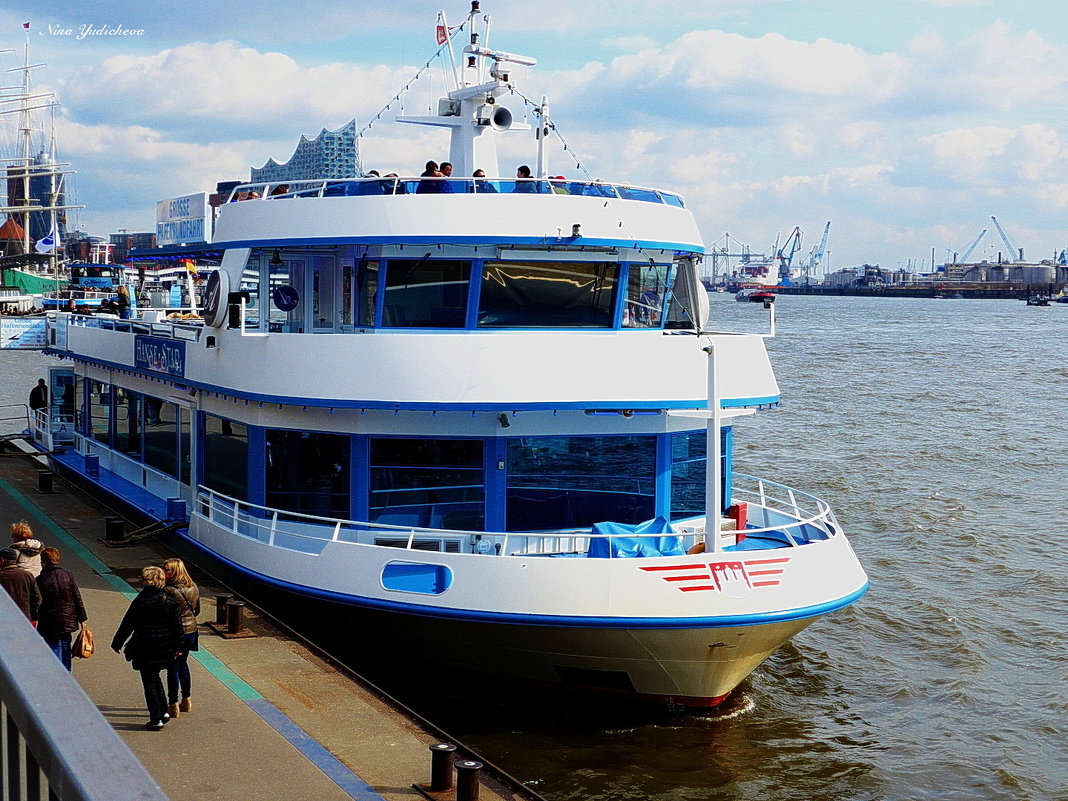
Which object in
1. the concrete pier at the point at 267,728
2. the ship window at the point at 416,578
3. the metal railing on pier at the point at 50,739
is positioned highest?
the metal railing on pier at the point at 50,739

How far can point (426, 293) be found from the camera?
13.9m

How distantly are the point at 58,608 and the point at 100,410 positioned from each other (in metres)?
14.4

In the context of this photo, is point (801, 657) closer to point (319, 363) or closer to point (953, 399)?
point (319, 363)

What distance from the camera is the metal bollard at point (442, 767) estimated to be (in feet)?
29.5

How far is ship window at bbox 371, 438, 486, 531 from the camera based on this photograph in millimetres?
13727

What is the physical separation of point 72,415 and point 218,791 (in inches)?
800

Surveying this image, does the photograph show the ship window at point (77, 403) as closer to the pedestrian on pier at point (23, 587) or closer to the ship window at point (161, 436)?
the ship window at point (161, 436)

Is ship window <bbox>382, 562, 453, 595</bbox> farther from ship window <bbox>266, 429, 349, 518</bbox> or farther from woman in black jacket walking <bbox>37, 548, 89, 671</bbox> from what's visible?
woman in black jacket walking <bbox>37, 548, 89, 671</bbox>

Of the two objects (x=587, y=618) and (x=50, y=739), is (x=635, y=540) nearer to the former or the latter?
(x=587, y=618)

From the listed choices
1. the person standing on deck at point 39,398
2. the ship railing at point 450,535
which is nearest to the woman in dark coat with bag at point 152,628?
the ship railing at point 450,535

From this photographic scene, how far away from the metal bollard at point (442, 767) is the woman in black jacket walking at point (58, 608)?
3390 millimetres

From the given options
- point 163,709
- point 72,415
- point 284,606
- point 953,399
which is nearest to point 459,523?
point 284,606

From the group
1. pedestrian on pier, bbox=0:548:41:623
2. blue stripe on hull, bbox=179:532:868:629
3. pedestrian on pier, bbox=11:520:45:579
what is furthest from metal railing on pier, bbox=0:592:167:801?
blue stripe on hull, bbox=179:532:868:629

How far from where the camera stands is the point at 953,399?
51.8m
